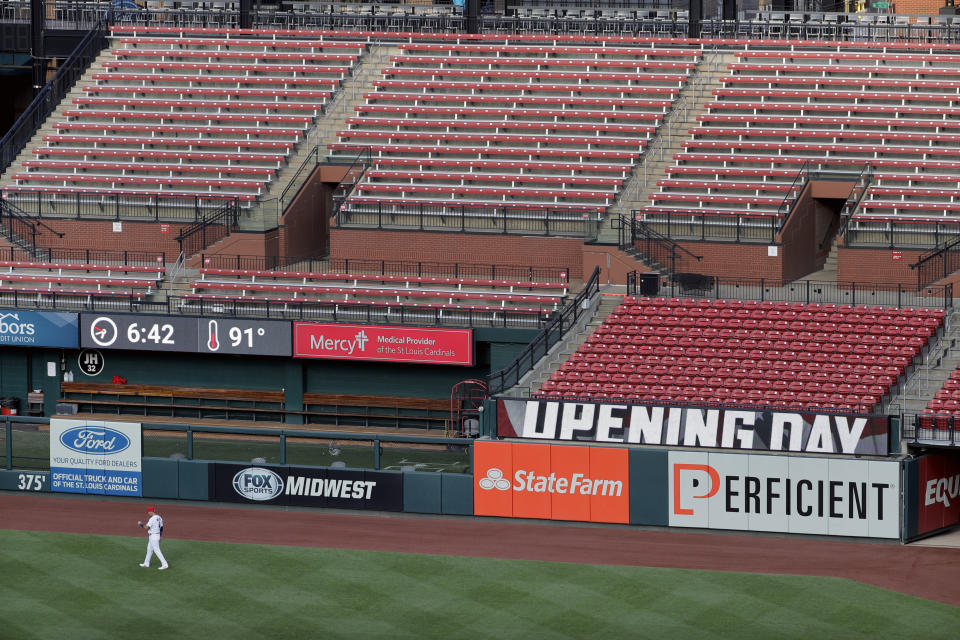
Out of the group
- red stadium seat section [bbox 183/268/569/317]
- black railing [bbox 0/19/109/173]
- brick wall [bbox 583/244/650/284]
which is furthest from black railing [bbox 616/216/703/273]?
black railing [bbox 0/19/109/173]

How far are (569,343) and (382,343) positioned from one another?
14.1 feet

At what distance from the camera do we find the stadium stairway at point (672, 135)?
4100 cm

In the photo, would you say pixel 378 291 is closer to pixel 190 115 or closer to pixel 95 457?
pixel 95 457

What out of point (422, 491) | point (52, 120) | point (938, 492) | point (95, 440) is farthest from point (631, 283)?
point (52, 120)

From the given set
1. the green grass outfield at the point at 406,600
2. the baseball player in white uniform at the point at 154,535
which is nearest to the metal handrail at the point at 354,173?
the green grass outfield at the point at 406,600

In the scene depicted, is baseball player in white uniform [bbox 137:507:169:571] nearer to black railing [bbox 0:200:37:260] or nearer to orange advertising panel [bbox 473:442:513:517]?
orange advertising panel [bbox 473:442:513:517]

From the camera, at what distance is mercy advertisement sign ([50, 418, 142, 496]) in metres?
33.3

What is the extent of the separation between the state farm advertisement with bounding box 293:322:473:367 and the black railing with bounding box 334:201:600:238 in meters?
4.64

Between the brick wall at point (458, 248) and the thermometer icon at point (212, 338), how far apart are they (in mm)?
4750

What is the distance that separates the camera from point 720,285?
3875 cm

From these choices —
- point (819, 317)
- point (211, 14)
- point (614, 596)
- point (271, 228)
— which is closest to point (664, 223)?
point (819, 317)

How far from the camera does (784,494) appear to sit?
30.3m

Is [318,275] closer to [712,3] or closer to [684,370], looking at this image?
[684,370]

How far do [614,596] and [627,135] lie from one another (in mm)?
18328
